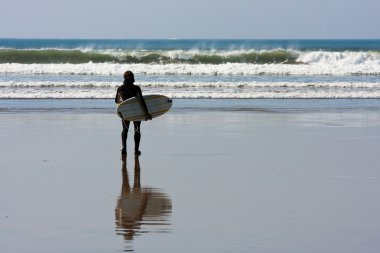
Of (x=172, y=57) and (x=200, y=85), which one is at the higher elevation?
(x=200, y=85)

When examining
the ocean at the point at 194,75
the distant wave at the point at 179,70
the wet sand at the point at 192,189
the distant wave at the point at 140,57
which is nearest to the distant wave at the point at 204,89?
the ocean at the point at 194,75

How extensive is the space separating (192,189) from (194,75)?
2846 centimetres

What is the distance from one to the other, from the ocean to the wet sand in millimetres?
10073

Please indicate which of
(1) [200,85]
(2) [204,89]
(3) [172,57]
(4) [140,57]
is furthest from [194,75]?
(4) [140,57]

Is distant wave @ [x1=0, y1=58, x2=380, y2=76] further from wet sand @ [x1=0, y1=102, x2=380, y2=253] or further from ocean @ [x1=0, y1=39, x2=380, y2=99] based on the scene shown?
wet sand @ [x1=0, y1=102, x2=380, y2=253]

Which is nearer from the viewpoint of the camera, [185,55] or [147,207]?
[147,207]

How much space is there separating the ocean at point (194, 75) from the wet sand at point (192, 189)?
10073mm

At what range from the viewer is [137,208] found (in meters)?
8.63

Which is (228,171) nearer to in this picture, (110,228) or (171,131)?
(110,228)

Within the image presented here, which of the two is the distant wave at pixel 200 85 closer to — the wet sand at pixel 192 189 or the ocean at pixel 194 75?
the ocean at pixel 194 75

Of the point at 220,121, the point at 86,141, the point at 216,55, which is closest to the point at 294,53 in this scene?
the point at 216,55

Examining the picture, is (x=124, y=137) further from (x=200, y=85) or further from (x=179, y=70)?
(x=179, y=70)

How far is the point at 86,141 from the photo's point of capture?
45.5 ft

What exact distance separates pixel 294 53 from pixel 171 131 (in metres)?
37.7
